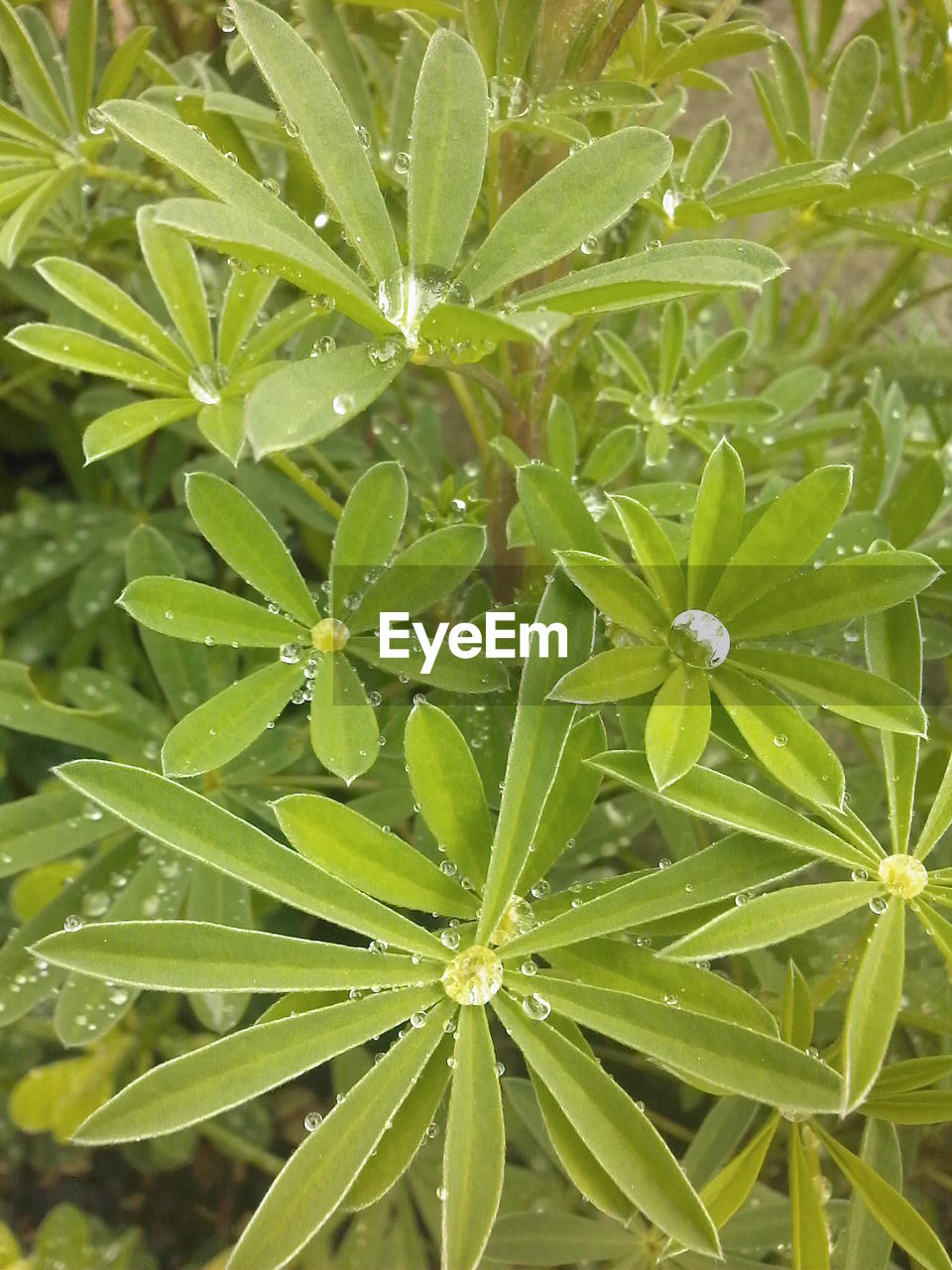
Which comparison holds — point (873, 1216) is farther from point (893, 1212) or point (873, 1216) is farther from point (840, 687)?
point (840, 687)

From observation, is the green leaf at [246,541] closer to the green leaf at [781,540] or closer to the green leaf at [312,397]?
the green leaf at [312,397]

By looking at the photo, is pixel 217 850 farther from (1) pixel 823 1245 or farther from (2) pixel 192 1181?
(2) pixel 192 1181


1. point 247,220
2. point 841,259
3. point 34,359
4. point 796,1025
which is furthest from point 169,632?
point 841,259

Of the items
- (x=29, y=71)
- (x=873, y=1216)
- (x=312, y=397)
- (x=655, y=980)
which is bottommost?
(x=873, y=1216)

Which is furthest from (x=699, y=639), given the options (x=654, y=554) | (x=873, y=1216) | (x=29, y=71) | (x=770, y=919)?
(x=29, y=71)

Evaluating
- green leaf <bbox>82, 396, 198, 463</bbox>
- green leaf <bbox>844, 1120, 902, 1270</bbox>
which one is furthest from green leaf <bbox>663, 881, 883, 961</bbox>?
green leaf <bbox>82, 396, 198, 463</bbox>
